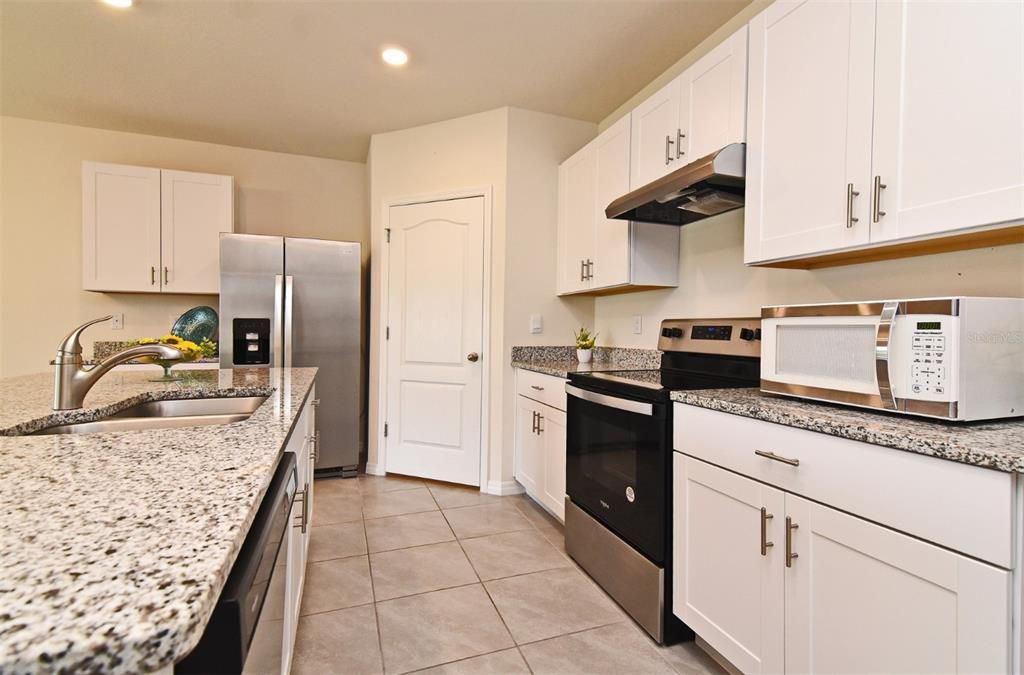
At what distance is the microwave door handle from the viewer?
1.14 meters

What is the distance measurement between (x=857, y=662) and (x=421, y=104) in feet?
11.1

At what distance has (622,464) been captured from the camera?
6.17 ft

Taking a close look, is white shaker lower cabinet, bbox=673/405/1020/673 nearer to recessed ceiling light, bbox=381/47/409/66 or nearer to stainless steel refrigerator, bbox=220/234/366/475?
recessed ceiling light, bbox=381/47/409/66

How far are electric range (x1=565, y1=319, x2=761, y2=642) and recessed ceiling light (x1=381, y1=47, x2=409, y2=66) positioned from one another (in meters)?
1.95

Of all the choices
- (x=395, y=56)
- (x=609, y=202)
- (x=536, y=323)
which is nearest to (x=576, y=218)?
(x=609, y=202)

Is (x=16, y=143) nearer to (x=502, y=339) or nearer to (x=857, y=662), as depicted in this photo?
(x=502, y=339)

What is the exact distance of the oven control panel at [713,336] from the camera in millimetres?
1907

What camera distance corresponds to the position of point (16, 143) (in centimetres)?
344

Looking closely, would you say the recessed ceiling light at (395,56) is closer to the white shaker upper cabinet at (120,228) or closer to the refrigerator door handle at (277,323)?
the refrigerator door handle at (277,323)

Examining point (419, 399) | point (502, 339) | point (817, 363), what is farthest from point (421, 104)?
point (817, 363)

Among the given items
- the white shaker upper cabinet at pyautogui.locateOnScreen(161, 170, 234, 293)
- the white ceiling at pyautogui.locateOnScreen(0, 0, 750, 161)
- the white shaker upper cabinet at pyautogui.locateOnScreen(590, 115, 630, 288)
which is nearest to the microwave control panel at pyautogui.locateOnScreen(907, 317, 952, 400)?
the white shaker upper cabinet at pyautogui.locateOnScreen(590, 115, 630, 288)

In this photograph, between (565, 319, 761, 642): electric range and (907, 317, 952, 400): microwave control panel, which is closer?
(907, 317, 952, 400): microwave control panel

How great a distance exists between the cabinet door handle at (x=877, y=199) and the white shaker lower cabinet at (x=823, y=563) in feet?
2.14

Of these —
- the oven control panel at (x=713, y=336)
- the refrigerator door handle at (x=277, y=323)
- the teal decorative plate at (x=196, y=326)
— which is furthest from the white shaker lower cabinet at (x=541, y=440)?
the teal decorative plate at (x=196, y=326)
